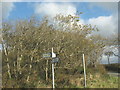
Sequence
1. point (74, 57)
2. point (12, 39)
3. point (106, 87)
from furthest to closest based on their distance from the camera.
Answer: point (74, 57) → point (106, 87) → point (12, 39)

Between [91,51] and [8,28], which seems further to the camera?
[91,51]

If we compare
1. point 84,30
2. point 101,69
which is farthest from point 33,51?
point 101,69

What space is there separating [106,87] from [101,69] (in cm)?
465

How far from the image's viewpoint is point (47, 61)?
17.5 metres

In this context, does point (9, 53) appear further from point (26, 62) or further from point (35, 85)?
point (35, 85)

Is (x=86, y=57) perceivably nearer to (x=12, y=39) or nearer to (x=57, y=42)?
(x=57, y=42)

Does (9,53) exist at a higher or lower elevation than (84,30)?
lower

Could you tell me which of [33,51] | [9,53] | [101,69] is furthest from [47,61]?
[101,69]

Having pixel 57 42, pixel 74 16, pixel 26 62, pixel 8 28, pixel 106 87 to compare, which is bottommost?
pixel 106 87

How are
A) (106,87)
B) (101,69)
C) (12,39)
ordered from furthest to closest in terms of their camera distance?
→ (101,69) < (106,87) < (12,39)

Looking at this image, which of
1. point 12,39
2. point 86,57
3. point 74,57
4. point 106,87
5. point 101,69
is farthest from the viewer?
point 101,69

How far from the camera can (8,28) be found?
52.8 ft

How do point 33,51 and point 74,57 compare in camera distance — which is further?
point 74,57

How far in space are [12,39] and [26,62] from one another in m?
2.42
